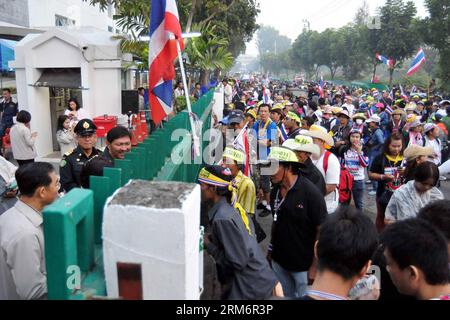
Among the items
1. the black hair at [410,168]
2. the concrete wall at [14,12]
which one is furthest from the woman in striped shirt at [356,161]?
the concrete wall at [14,12]

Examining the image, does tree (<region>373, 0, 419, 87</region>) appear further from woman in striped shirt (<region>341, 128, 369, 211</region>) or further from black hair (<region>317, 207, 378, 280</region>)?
black hair (<region>317, 207, 378, 280</region>)

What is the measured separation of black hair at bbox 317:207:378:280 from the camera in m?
1.94

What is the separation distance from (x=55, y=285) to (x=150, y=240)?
387mm

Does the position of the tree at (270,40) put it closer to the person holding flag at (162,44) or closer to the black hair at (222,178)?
the person holding flag at (162,44)

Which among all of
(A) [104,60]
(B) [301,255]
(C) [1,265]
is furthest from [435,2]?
(C) [1,265]

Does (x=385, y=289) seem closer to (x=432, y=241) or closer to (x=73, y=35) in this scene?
(x=432, y=241)

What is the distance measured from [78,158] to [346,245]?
3.01 m

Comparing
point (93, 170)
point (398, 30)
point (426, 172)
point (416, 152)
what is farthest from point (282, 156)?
point (398, 30)

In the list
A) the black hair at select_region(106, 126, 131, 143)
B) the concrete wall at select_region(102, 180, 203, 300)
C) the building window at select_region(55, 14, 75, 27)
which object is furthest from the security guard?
the building window at select_region(55, 14, 75, 27)

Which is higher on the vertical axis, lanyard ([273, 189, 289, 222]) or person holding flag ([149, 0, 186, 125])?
person holding flag ([149, 0, 186, 125])

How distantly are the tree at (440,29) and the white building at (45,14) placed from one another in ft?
56.5

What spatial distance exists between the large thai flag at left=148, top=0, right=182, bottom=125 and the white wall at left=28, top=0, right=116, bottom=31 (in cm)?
2199

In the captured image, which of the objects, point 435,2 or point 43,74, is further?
point 435,2
